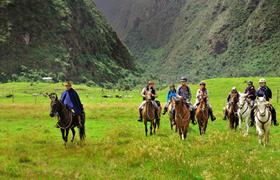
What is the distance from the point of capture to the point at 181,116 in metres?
27.3

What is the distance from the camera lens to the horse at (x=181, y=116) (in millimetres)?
26920

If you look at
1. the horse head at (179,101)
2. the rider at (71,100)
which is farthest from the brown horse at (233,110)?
the rider at (71,100)

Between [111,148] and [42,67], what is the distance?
15316 cm

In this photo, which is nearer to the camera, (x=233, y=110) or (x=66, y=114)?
(x=66, y=114)

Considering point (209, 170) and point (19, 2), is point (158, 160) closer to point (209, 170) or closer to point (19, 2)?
point (209, 170)

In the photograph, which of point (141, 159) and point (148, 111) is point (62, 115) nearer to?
point (148, 111)

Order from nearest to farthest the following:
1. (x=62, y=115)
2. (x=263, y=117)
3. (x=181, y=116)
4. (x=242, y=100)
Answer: (x=263, y=117)
(x=62, y=115)
(x=181, y=116)
(x=242, y=100)

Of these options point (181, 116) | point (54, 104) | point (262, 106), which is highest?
point (54, 104)

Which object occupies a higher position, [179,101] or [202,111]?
[179,101]

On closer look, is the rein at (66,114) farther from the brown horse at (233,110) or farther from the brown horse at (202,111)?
the brown horse at (233,110)

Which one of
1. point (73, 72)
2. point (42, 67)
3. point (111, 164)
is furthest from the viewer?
point (73, 72)

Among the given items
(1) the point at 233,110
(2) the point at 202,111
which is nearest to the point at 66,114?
(2) the point at 202,111

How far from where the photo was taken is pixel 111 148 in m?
23.5

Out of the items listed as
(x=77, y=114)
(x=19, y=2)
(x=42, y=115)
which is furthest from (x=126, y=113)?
(x=19, y=2)
